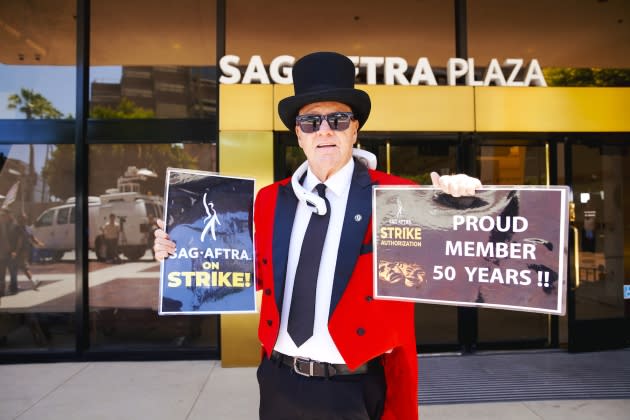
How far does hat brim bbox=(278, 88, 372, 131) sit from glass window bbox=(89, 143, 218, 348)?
396cm

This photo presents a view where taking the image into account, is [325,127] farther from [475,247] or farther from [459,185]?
[475,247]

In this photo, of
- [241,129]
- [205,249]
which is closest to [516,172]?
[241,129]

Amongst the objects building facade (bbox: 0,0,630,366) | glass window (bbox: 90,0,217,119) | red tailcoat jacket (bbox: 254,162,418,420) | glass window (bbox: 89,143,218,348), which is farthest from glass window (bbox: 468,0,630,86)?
red tailcoat jacket (bbox: 254,162,418,420)

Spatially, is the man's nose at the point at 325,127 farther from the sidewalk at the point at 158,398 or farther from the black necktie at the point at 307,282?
the sidewalk at the point at 158,398

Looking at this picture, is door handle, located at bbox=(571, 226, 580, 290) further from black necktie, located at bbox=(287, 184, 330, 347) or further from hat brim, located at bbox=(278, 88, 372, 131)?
black necktie, located at bbox=(287, 184, 330, 347)

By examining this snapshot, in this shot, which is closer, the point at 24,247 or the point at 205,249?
the point at 205,249

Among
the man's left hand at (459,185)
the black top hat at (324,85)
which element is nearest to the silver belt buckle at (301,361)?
the man's left hand at (459,185)

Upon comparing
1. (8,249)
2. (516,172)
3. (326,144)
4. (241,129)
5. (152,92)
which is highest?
(152,92)

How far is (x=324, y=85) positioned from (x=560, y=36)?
5.92 meters

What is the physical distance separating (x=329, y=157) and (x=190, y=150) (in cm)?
423

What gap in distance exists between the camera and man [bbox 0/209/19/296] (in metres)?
5.61

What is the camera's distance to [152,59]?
5.94 m

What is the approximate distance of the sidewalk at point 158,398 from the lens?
3822mm

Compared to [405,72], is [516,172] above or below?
below
